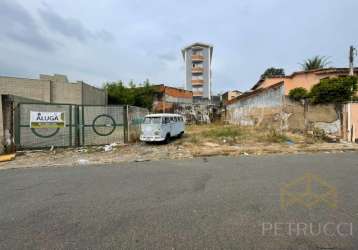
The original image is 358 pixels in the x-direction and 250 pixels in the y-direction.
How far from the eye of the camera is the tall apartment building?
191ft

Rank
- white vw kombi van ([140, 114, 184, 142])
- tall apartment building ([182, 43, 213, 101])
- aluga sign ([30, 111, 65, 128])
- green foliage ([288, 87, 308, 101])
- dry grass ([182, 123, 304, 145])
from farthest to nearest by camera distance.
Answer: tall apartment building ([182, 43, 213, 101]) → green foliage ([288, 87, 308, 101]) → dry grass ([182, 123, 304, 145]) → white vw kombi van ([140, 114, 184, 142]) → aluga sign ([30, 111, 65, 128])

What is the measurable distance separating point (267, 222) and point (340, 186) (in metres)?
2.77

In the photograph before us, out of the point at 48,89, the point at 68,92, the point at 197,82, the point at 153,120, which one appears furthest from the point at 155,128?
the point at 197,82

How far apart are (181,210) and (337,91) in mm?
15903

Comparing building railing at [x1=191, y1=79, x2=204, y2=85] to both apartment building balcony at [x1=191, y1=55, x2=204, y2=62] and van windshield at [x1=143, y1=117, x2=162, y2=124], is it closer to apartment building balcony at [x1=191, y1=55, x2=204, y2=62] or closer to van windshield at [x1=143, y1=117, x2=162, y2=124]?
apartment building balcony at [x1=191, y1=55, x2=204, y2=62]

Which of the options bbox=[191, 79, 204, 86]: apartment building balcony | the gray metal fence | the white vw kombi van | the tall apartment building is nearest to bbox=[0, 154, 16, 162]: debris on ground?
the gray metal fence

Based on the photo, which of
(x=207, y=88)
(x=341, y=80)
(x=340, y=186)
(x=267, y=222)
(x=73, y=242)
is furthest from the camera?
(x=207, y=88)

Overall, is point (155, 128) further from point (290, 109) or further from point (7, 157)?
point (290, 109)

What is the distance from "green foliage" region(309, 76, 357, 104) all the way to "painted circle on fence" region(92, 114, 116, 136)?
13.8 meters

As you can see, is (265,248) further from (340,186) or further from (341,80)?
(341,80)

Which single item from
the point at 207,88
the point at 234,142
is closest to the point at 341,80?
the point at 234,142

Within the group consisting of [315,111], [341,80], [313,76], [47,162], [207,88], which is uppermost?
[207,88]

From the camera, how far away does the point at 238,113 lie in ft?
95.2

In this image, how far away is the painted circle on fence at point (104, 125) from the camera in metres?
12.3
